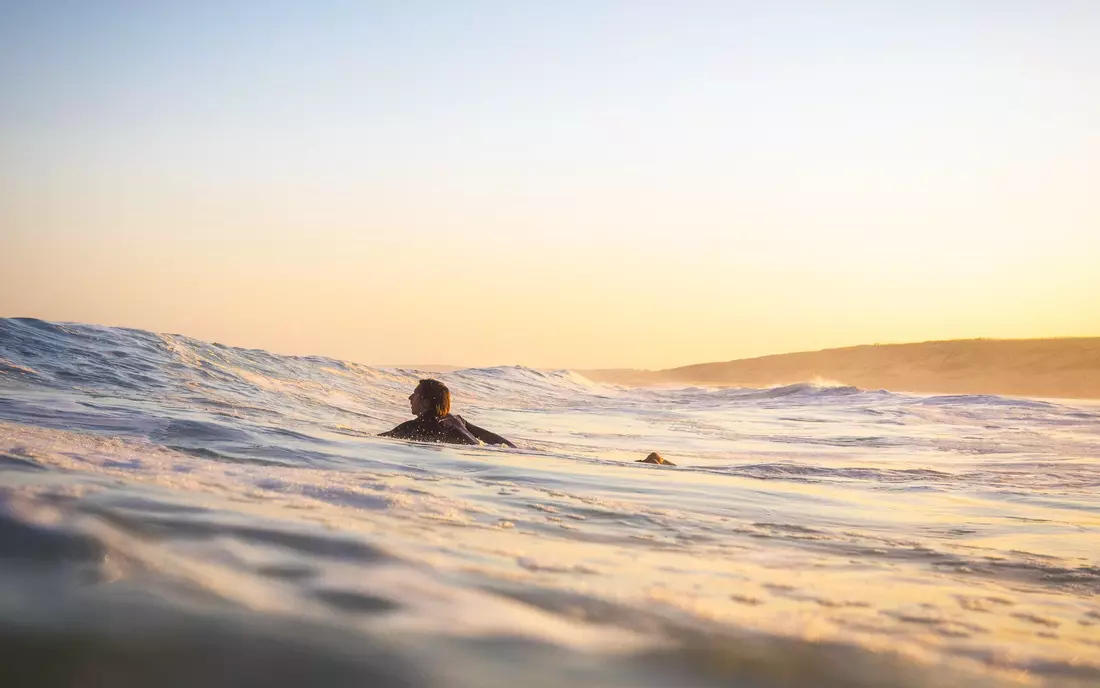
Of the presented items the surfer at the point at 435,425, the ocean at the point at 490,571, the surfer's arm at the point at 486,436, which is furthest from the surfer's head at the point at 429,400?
the ocean at the point at 490,571

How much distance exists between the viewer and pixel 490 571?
194 centimetres

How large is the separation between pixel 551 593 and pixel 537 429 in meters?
9.33

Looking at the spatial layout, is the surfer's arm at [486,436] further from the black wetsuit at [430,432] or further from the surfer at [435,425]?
the black wetsuit at [430,432]

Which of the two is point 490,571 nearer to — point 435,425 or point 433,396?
point 435,425

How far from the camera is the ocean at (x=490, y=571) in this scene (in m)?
1.35

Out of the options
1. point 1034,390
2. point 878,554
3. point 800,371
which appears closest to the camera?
point 878,554

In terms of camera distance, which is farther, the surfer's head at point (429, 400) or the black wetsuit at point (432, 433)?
the surfer's head at point (429, 400)

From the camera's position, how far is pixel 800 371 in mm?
65000

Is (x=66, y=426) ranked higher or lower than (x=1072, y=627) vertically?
higher

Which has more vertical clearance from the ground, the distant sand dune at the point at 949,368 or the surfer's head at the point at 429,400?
the distant sand dune at the point at 949,368

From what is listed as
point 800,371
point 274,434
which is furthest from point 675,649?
point 800,371

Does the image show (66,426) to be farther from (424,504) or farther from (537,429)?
(537,429)

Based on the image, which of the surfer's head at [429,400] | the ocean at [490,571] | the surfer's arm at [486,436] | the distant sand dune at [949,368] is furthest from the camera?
the distant sand dune at [949,368]

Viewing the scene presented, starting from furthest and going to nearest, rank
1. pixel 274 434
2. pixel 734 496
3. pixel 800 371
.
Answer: pixel 800 371, pixel 274 434, pixel 734 496
